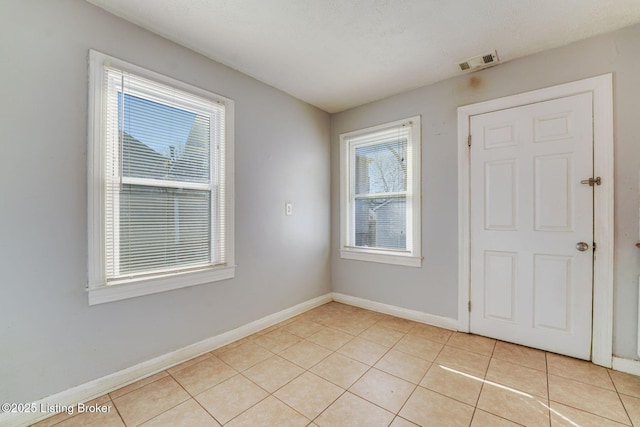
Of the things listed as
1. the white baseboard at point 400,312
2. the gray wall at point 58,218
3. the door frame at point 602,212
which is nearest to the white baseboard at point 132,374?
the gray wall at point 58,218

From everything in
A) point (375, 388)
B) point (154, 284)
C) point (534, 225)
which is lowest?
point (375, 388)

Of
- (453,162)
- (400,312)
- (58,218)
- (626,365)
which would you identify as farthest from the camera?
(400,312)

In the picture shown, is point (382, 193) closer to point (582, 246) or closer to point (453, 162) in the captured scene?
point (453, 162)

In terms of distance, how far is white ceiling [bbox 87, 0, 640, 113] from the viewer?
1779 millimetres

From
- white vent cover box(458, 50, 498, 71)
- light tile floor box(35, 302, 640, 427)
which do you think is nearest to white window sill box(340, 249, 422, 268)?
light tile floor box(35, 302, 640, 427)

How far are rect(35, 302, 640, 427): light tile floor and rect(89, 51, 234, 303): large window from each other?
69 cm

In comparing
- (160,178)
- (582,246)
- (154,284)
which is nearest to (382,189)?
(582,246)

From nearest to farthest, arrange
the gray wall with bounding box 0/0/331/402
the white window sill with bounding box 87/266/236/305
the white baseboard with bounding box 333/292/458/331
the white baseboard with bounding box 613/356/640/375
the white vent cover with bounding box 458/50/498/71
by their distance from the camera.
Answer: the gray wall with bounding box 0/0/331/402
the white window sill with bounding box 87/266/236/305
the white baseboard with bounding box 613/356/640/375
the white vent cover with bounding box 458/50/498/71
the white baseboard with bounding box 333/292/458/331

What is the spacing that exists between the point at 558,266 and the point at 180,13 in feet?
11.4

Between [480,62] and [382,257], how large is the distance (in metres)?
2.17

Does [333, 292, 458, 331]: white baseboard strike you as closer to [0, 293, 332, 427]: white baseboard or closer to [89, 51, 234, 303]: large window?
[0, 293, 332, 427]: white baseboard

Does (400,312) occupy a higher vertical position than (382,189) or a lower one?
lower

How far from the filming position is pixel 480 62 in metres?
2.41

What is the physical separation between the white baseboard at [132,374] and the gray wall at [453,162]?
4.73ft
